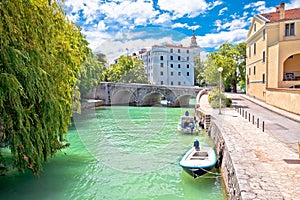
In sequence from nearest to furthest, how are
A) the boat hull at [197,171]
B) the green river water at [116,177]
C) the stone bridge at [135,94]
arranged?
the green river water at [116,177] < the boat hull at [197,171] < the stone bridge at [135,94]

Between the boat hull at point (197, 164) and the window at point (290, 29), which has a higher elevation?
the window at point (290, 29)

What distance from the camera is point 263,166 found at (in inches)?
304

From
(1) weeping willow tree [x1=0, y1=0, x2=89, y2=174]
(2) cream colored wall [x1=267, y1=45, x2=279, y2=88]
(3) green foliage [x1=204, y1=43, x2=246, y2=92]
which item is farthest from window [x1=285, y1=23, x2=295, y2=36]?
(1) weeping willow tree [x1=0, y1=0, x2=89, y2=174]

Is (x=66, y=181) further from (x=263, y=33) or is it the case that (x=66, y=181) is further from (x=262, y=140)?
(x=263, y=33)

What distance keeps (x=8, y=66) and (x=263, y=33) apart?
2649cm

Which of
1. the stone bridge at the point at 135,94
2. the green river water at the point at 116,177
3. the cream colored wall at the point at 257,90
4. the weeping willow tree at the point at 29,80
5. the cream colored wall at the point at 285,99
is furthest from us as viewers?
the stone bridge at the point at 135,94

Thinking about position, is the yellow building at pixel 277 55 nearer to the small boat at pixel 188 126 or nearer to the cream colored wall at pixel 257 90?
the cream colored wall at pixel 257 90

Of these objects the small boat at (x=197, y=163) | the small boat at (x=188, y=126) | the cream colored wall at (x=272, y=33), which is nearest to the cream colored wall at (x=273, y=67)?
the cream colored wall at (x=272, y=33)

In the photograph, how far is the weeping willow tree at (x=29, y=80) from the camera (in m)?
6.15

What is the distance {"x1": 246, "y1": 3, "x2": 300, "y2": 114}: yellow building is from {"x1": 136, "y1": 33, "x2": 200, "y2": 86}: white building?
28268mm

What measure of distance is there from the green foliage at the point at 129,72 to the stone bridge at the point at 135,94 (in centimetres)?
673

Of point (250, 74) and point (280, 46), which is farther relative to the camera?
point (250, 74)

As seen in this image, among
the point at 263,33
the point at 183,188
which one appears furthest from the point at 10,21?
the point at 263,33

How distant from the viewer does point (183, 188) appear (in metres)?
9.35
